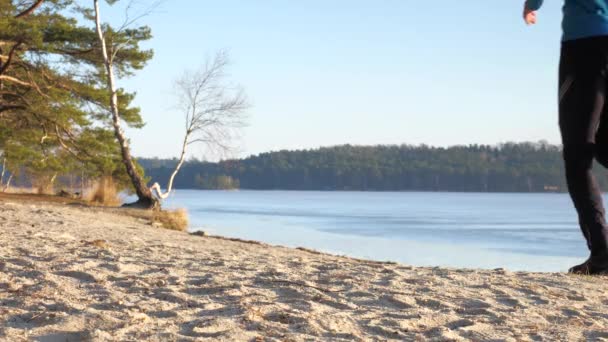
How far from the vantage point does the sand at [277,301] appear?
3.96 m

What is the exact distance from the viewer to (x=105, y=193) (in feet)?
72.8

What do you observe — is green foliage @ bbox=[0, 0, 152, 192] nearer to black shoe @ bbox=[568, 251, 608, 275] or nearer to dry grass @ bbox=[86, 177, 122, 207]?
dry grass @ bbox=[86, 177, 122, 207]

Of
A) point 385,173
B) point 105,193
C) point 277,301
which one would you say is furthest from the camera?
point 385,173

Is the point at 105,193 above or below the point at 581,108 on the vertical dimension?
below

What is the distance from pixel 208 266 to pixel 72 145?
16.5 meters

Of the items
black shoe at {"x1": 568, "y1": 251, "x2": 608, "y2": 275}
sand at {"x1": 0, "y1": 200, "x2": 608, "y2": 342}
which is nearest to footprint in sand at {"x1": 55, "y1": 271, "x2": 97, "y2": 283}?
sand at {"x1": 0, "y1": 200, "x2": 608, "y2": 342}

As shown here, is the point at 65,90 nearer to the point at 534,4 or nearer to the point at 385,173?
the point at 534,4

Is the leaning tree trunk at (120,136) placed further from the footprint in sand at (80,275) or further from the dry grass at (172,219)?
the footprint in sand at (80,275)

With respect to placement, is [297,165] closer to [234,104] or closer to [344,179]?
[344,179]

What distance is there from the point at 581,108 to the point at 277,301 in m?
2.49

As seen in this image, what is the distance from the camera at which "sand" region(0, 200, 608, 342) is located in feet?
13.0

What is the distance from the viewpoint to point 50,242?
775cm

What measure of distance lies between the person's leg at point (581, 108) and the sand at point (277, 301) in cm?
78

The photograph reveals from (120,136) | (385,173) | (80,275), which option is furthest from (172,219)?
(385,173)
